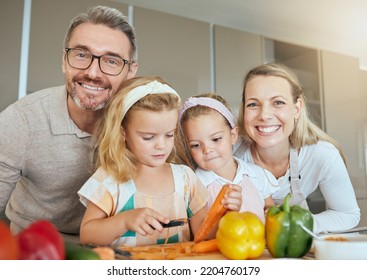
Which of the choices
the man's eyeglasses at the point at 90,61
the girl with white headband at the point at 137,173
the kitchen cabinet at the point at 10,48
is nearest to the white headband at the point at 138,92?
the girl with white headband at the point at 137,173

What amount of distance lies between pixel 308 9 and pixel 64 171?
85cm

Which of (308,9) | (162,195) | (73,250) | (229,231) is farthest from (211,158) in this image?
(308,9)

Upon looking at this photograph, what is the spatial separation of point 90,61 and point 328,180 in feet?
1.99

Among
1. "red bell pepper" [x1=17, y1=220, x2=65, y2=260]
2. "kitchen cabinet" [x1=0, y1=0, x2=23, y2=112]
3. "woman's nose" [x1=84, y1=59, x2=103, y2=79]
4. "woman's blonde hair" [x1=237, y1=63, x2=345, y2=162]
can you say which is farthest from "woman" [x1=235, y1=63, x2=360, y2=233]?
"kitchen cabinet" [x1=0, y1=0, x2=23, y2=112]

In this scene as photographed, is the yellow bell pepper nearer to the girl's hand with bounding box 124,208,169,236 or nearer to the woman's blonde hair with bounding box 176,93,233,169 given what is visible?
the girl's hand with bounding box 124,208,169,236

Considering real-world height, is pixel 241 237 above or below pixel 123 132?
below

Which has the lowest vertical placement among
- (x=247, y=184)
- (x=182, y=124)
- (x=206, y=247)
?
(x=206, y=247)

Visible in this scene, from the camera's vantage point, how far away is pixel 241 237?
0.55 meters

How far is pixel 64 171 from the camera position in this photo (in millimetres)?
815

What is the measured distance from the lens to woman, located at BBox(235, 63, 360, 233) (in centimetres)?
81

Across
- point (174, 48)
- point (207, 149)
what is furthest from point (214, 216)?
point (174, 48)

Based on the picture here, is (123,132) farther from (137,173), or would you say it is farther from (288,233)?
(288,233)

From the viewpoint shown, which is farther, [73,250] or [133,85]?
[133,85]
